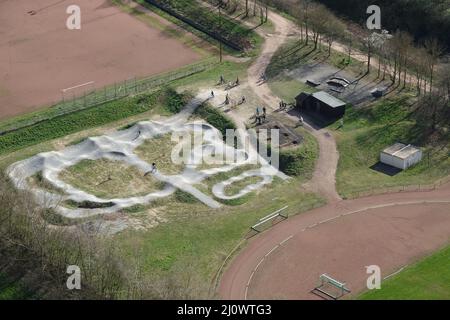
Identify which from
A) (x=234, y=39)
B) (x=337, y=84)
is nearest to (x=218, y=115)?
(x=337, y=84)

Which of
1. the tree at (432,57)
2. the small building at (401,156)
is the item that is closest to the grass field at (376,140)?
the small building at (401,156)

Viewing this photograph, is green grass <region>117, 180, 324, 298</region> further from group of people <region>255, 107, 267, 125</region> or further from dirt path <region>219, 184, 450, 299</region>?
group of people <region>255, 107, 267, 125</region>

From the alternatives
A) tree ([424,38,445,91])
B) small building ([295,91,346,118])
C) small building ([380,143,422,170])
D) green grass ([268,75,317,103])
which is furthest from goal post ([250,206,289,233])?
tree ([424,38,445,91])

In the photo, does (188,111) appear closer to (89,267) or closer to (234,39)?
(234,39)

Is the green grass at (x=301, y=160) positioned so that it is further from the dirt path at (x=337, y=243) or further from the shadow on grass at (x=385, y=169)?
the shadow on grass at (x=385, y=169)

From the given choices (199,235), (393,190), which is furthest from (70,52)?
(393,190)
